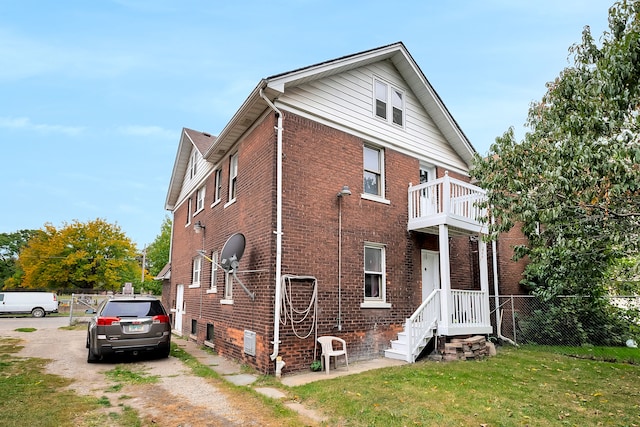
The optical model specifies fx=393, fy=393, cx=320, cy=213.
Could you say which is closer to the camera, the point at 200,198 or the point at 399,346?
the point at 399,346

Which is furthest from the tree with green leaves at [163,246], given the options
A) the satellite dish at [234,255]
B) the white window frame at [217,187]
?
the satellite dish at [234,255]

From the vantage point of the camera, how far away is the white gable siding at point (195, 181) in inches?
571

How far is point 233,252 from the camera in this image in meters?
9.38

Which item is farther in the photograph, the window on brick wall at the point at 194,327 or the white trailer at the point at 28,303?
the white trailer at the point at 28,303

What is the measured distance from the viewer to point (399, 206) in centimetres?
1141

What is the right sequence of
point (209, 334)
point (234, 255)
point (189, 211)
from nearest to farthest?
point (234, 255) → point (209, 334) → point (189, 211)

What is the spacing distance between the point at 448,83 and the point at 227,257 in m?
9.52

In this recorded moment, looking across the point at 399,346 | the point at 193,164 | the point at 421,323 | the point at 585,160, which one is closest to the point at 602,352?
the point at 421,323

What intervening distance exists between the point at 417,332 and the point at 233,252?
490 centimetres

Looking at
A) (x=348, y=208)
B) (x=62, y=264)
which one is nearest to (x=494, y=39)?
(x=348, y=208)

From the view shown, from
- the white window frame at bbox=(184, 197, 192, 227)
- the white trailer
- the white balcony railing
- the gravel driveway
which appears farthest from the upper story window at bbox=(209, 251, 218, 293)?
the white trailer

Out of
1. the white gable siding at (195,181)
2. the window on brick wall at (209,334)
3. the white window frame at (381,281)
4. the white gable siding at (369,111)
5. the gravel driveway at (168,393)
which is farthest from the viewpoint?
the white gable siding at (195,181)

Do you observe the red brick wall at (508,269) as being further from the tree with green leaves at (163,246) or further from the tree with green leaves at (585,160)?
the tree with green leaves at (163,246)

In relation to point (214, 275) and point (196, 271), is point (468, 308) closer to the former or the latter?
point (214, 275)
